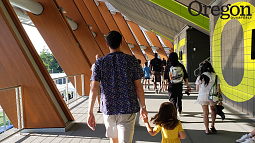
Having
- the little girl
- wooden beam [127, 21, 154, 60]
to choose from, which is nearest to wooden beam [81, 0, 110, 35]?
wooden beam [127, 21, 154, 60]

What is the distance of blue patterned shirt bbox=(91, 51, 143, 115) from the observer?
1773 millimetres

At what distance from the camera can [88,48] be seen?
379 inches

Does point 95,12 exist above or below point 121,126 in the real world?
above

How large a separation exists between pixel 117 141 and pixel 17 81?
2.46 m

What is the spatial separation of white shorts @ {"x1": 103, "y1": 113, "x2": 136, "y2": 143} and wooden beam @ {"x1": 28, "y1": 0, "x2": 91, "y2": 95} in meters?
4.34

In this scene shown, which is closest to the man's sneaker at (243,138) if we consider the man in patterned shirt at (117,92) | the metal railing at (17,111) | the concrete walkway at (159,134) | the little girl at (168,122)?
the concrete walkway at (159,134)

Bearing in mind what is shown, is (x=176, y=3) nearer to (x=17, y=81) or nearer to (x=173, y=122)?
(x=17, y=81)

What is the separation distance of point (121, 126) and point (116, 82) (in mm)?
344

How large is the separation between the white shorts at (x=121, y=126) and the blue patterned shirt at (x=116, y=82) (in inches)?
1.6

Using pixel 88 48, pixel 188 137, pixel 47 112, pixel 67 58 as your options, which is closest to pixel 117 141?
pixel 188 137

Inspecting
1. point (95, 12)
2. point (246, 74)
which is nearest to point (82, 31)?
point (95, 12)

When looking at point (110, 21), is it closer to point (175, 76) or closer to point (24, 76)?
point (175, 76)

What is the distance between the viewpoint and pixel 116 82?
70.1 inches

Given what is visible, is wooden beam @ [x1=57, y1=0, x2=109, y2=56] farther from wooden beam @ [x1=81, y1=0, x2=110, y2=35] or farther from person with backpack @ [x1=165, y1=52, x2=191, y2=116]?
person with backpack @ [x1=165, y1=52, x2=191, y2=116]
